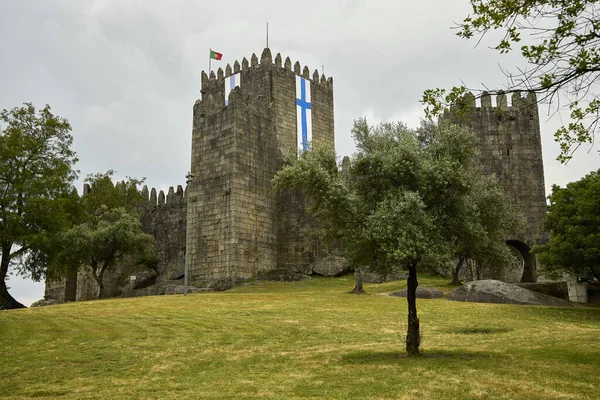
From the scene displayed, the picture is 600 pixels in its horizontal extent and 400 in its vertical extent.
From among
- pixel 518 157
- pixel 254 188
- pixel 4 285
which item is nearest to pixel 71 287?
pixel 4 285

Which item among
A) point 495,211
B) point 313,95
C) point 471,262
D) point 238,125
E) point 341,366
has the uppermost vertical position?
point 313,95

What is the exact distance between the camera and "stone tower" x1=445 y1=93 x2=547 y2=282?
129 feet

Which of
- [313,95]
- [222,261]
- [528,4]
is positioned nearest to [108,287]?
[222,261]

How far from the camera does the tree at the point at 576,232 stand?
24.3 m

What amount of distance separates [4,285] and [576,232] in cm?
3009

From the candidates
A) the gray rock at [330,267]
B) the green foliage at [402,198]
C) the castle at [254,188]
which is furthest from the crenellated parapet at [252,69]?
the green foliage at [402,198]

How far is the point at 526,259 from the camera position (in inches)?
1577

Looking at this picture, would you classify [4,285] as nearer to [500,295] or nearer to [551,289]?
[500,295]

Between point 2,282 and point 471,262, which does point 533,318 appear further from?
point 2,282

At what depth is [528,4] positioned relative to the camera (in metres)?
11.1

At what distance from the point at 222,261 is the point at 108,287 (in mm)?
14268

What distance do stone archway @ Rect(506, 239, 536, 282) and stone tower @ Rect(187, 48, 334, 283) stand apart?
13.5 m

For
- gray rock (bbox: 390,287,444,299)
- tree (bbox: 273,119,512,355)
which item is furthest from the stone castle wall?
tree (bbox: 273,119,512,355)

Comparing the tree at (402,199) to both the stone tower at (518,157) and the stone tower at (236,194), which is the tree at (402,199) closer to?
the stone tower at (236,194)
